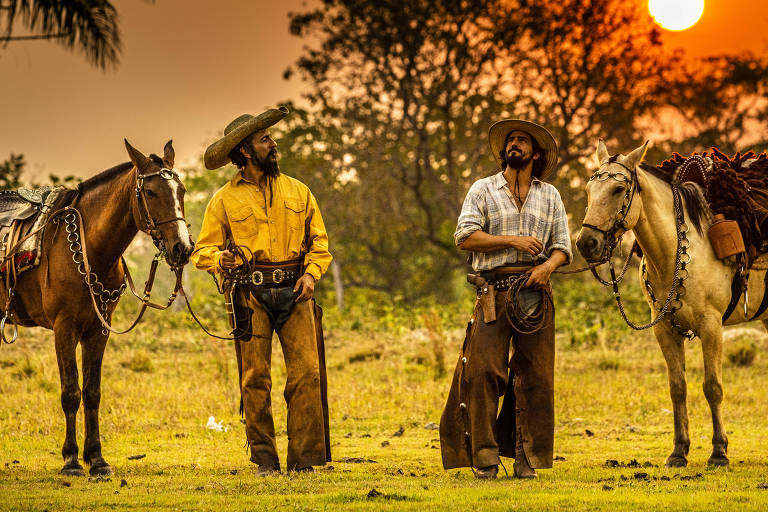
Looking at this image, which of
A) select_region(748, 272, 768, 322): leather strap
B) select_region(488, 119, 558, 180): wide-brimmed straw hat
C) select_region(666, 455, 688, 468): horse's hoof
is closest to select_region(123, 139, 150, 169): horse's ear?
select_region(488, 119, 558, 180): wide-brimmed straw hat

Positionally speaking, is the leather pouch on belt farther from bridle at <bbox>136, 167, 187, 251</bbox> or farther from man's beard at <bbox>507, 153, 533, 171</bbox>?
bridle at <bbox>136, 167, 187, 251</bbox>

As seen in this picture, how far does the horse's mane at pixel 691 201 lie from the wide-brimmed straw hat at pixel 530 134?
1.07 m

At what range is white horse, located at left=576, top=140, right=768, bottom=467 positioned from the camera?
22.7 ft

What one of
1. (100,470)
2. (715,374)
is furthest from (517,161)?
(100,470)

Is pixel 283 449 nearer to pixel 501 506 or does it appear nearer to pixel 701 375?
pixel 501 506

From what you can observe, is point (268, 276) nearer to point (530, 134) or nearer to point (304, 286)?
point (304, 286)

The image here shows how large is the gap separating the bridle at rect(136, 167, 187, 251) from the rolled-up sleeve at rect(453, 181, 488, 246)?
206 cm

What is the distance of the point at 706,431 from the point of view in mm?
9703

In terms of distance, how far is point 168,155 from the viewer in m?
7.12

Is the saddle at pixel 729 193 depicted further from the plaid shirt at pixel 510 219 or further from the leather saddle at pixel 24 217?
the leather saddle at pixel 24 217

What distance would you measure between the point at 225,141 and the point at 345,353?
9.32 meters

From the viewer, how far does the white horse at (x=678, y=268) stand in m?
6.93

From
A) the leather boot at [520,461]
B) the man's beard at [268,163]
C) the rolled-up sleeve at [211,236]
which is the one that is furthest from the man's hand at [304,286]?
the leather boot at [520,461]

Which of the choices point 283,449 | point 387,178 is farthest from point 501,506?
point 387,178
